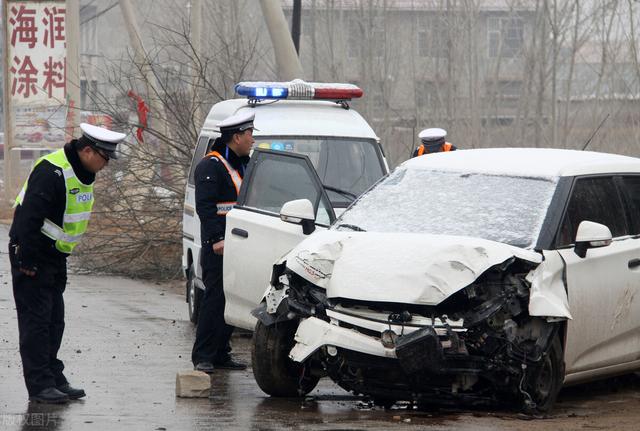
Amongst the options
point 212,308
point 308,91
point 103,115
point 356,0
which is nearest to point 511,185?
point 212,308

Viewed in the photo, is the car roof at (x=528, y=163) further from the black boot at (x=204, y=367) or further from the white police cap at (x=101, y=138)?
the white police cap at (x=101, y=138)

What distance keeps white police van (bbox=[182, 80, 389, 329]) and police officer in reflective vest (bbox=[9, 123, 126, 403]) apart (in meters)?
1.31

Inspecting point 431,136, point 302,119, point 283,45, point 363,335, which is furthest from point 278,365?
point 283,45

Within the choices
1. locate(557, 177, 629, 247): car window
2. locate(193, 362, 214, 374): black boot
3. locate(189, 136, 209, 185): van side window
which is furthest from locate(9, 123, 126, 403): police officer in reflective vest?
locate(189, 136, 209, 185): van side window

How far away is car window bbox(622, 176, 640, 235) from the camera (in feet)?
29.6

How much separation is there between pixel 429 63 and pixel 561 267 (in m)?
34.7

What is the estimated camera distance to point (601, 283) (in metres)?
8.27

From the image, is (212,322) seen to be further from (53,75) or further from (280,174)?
(53,75)

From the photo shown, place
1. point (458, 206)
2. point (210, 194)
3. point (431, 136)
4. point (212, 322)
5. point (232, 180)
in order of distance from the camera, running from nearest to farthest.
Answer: point (458, 206) → point (212, 322) → point (210, 194) → point (232, 180) → point (431, 136)

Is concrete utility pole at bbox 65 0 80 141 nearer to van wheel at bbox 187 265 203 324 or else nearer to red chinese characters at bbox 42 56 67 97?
red chinese characters at bbox 42 56 67 97

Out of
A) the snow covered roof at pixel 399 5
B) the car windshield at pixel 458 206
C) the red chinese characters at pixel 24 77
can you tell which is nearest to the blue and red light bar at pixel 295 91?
the car windshield at pixel 458 206

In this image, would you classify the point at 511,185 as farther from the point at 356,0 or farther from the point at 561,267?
the point at 356,0

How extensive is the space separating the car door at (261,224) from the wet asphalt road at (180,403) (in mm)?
556

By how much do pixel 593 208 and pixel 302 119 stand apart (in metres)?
3.84
